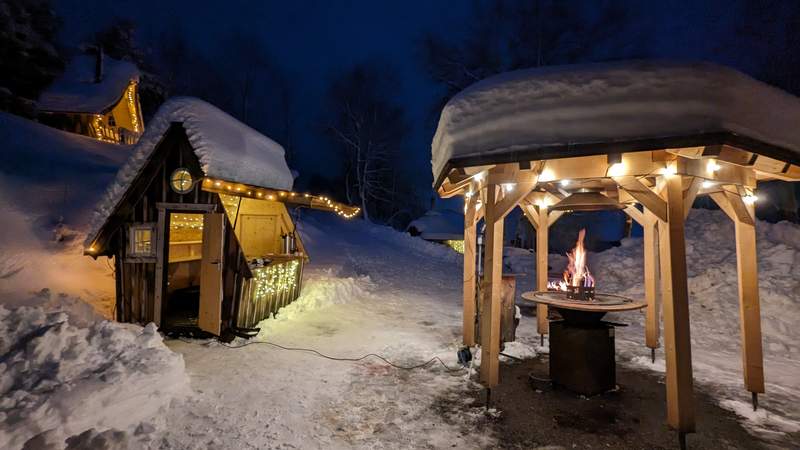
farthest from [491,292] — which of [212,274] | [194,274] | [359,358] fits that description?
[194,274]

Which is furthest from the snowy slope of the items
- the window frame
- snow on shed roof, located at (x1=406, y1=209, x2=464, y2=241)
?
snow on shed roof, located at (x1=406, y1=209, x2=464, y2=241)

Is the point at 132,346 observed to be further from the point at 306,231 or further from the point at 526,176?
the point at 306,231

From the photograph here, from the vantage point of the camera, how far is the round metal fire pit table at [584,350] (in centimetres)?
550

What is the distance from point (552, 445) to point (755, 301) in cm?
373

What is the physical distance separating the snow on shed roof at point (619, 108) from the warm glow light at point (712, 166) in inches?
21.8

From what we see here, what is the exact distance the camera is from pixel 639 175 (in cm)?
467

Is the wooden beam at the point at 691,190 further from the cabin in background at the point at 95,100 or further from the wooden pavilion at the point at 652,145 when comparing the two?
the cabin in background at the point at 95,100

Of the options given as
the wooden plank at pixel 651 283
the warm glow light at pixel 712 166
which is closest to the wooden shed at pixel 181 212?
the warm glow light at pixel 712 166

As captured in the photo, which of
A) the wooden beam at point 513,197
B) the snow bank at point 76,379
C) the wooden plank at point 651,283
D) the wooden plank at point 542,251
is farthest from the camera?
the wooden plank at point 542,251

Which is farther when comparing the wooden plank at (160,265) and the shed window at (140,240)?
the shed window at (140,240)

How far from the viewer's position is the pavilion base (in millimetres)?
5516

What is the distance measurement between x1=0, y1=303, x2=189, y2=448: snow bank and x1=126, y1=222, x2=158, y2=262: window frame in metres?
2.35

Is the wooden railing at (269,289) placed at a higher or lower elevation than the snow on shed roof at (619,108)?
lower

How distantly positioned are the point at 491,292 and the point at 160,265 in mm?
7011
